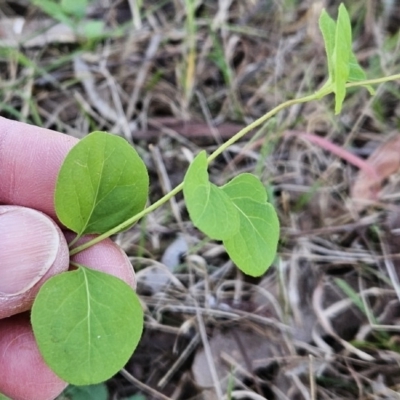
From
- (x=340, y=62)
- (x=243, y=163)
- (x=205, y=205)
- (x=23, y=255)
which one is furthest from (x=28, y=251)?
(x=243, y=163)

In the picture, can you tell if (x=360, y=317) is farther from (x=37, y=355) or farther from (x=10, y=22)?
(x=10, y=22)

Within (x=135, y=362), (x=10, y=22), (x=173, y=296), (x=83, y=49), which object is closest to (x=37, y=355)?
(x=135, y=362)

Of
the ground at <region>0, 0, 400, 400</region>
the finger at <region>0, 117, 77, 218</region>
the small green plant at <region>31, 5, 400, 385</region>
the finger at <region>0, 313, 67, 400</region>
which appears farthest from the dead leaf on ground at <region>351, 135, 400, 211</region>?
the finger at <region>0, 313, 67, 400</region>

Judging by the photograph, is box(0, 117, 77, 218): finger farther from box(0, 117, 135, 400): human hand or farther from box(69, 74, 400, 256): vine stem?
box(69, 74, 400, 256): vine stem

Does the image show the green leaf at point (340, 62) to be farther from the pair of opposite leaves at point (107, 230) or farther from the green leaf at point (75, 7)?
the green leaf at point (75, 7)

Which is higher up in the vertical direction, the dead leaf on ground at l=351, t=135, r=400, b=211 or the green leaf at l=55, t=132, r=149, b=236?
the green leaf at l=55, t=132, r=149, b=236

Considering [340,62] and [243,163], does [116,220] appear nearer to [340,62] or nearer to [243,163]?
[340,62]
